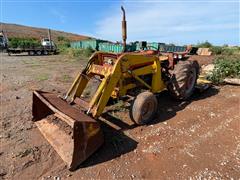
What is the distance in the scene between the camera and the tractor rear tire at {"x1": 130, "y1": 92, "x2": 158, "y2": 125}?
4.21 metres

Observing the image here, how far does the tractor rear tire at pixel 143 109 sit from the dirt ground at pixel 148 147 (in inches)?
7.3

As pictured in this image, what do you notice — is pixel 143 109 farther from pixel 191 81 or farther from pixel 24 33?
pixel 24 33

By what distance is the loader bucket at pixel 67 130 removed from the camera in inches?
125

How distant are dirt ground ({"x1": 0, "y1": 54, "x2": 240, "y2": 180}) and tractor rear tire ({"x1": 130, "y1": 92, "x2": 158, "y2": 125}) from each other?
0.61 feet

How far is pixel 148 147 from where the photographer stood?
3812 millimetres

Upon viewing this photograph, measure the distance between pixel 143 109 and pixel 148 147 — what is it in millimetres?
787

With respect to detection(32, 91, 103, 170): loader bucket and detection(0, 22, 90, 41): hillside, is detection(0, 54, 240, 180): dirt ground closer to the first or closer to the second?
detection(32, 91, 103, 170): loader bucket

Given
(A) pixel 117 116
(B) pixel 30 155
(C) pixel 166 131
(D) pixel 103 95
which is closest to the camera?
(B) pixel 30 155

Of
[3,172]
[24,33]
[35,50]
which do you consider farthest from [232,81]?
[24,33]

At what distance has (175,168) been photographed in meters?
3.27

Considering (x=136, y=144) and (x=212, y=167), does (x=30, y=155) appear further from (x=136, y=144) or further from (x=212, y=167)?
(x=212, y=167)

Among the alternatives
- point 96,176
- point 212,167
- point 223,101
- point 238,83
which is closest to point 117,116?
point 96,176

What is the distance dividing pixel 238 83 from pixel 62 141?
20.4ft

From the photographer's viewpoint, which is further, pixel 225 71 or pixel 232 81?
pixel 225 71
